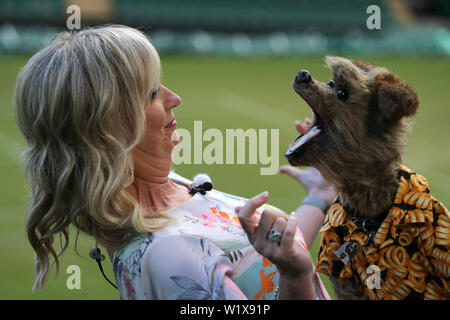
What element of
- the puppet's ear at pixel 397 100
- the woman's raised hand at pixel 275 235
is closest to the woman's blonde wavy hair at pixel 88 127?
the woman's raised hand at pixel 275 235

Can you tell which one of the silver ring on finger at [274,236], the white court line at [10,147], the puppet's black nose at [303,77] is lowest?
the white court line at [10,147]

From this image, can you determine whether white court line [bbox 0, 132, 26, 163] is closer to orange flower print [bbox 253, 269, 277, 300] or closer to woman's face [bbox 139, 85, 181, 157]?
woman's face [bbox 139, 85, 181, 157]

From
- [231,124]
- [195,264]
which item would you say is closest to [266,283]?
[195,264]

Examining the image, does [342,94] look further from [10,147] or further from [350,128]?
[10,147]

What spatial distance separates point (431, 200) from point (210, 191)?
0.80 metres

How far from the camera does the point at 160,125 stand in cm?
207

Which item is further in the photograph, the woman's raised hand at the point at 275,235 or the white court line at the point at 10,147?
the white court line at the point at 10,147

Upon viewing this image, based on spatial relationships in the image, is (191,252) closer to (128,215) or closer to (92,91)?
(128,215)

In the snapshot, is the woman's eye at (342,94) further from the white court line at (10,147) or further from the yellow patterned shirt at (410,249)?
the white court line at (10,147)

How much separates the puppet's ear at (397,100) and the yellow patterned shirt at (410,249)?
26cm

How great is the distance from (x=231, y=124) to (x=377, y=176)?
824 cm

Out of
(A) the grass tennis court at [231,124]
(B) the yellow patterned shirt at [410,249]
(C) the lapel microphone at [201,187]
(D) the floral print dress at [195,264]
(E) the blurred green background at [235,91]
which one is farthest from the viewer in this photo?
(E) the blurred green background at [235,91]

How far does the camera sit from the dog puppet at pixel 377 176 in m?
2.08

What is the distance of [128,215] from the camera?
197 centimetres
